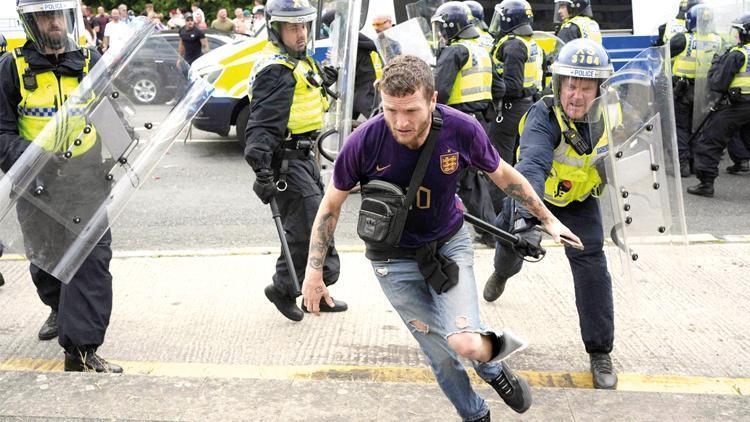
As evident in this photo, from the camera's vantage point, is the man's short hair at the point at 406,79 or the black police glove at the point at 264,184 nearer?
the man's short hair at the point at 406,79

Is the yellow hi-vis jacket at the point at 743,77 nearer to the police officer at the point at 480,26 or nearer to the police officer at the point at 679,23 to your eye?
the police officer at the point at 679,23

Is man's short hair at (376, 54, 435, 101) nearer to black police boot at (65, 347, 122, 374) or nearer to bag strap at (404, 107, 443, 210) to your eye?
bag strap at (404, 107, 443, 210)

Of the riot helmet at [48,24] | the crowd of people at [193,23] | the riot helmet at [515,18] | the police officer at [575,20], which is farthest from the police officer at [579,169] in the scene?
the crowd of people at [193,23]

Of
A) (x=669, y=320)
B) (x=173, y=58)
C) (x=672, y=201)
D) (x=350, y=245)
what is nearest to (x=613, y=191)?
(x=672, y=201)

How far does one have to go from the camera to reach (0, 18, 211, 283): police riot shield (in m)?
4.43

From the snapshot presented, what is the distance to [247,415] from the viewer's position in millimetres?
4023

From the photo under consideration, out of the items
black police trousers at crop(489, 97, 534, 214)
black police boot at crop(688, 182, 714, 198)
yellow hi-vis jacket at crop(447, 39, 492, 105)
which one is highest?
yellow hi-vis jacket at crop(447, 39, 492, 105)

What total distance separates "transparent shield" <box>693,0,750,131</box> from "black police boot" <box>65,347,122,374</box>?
6745mm

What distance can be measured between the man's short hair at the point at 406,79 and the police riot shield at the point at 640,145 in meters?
1.04

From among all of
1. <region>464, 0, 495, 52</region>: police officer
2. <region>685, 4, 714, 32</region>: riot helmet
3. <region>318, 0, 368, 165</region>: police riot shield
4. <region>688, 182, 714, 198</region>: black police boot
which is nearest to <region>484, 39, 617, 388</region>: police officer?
<region>318, 0, 368, 165</region>: police riot shield

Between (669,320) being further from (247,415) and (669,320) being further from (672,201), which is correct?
(247,415)

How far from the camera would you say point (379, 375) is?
492 centimetres

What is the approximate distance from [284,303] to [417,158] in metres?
2.31

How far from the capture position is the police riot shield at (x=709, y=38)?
9.43 metres
